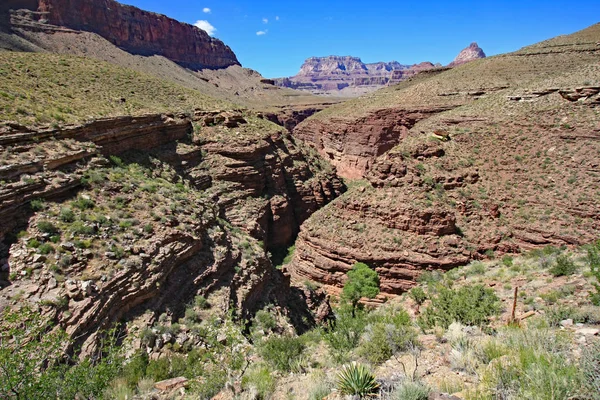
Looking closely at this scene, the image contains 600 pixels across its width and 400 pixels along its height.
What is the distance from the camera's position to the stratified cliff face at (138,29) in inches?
2945

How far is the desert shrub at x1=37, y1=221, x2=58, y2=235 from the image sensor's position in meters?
11.7

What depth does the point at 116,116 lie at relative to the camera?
2098cm

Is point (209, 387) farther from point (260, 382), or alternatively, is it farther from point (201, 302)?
point (201, 302)

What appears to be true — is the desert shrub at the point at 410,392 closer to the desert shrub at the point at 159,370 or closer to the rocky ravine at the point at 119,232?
the desert shrub at the point at 159,370

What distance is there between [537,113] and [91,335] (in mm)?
30721

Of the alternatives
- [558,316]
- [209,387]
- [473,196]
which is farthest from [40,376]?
[473,196]

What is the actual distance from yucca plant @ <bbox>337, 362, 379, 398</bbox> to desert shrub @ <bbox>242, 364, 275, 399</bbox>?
1593 mm

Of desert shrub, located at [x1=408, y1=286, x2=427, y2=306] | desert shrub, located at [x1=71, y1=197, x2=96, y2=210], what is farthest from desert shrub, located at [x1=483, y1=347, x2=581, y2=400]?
desert shrub, located at [x1=71, y1=197, x2=96, y2=210]

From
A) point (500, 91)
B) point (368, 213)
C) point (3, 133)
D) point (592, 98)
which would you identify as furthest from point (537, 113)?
point (3, 133)

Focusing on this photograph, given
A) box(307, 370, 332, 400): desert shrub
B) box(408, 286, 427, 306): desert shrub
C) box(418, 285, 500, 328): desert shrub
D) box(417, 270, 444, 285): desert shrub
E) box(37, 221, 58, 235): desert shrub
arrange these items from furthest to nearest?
box(417, 270, 444, 285): desert shrub, box(408, 286, 427, 306): desert shrub, box(37, 221, 58, 235): desert shrub, box(418, 285, 500, 328): desert shrub, box(307, 370, 332, 400): desert shrub

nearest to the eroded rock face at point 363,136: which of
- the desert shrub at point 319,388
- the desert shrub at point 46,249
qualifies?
the desert shrub at point 46,249

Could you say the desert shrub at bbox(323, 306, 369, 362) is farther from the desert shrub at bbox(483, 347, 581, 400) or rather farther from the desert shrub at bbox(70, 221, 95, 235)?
the desert shrub at bbox(70, 221, 95, 235)

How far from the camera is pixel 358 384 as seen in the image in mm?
5988

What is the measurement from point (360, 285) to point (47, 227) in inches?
577
